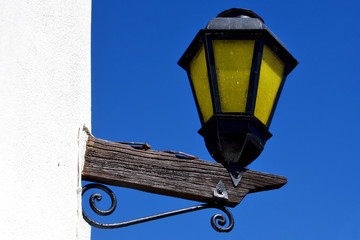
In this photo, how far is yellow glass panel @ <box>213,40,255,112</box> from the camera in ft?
7.67

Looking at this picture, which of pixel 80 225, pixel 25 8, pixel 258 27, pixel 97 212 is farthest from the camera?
pixel 80 225

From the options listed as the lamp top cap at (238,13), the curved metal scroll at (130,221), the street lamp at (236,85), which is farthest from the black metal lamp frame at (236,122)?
the curved metal scroll at (130,221)

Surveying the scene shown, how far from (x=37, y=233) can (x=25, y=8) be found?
0.84m

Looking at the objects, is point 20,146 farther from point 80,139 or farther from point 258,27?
point 258,27

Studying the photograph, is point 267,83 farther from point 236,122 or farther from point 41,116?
point 41,116

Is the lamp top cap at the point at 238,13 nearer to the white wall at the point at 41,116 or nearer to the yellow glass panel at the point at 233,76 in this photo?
the yellow glass panel at the point at 233,76

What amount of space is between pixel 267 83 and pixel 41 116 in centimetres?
88

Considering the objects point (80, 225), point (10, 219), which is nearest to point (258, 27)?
point (10, 219)

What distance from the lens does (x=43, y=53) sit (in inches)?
107

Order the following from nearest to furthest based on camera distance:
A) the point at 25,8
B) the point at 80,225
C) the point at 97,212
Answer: the point at 25,8 < the point at 97,212 < the point at 80,225

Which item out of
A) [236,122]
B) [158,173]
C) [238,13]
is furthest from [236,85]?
[158,173]

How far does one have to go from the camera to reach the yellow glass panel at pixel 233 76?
2338 mm

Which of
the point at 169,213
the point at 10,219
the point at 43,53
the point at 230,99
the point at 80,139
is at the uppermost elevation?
the point at 43,53

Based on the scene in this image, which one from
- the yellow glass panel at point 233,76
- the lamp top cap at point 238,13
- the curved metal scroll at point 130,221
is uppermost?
the lamp top cap at point 238,13
